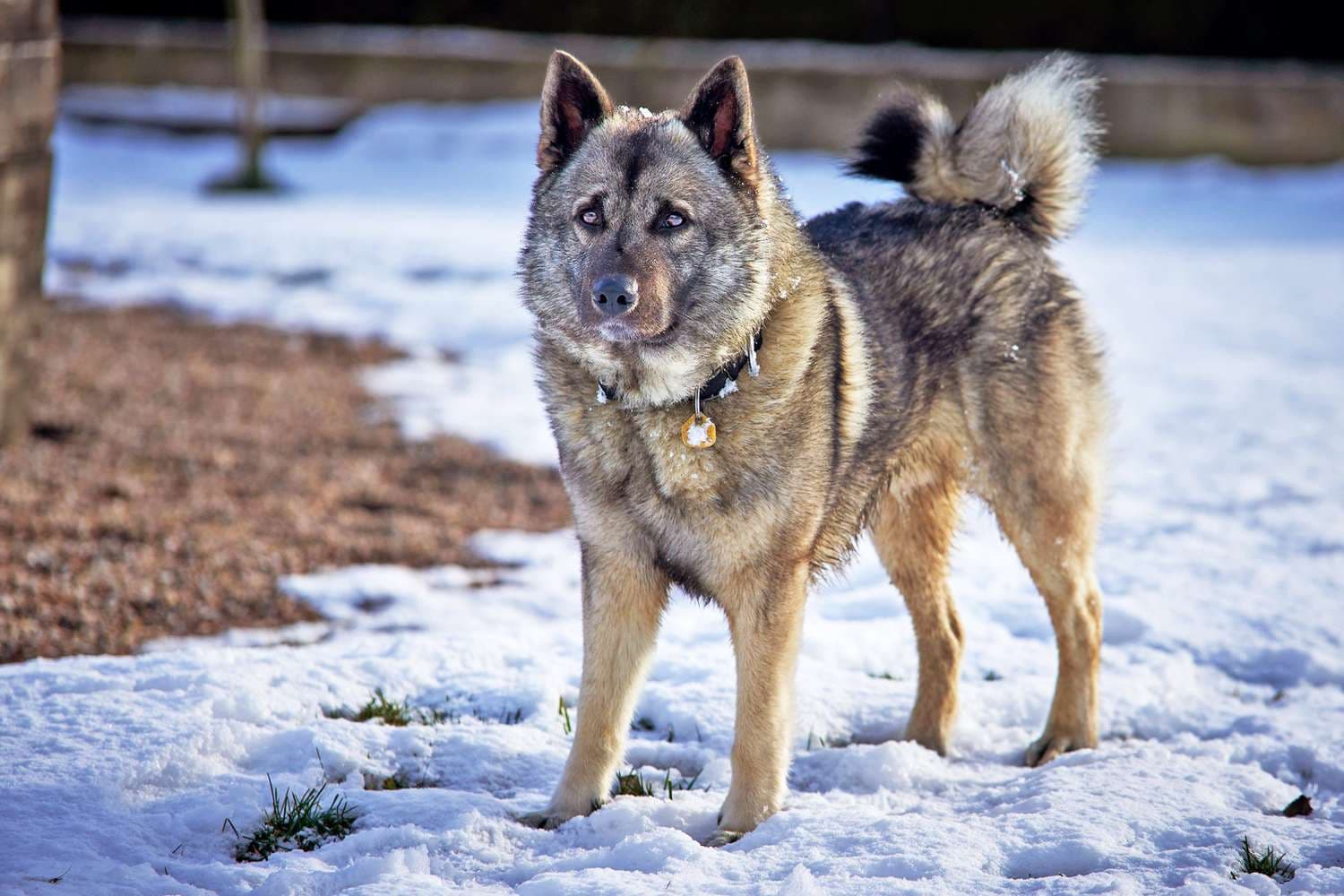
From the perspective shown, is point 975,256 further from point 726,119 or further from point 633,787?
point 633,787

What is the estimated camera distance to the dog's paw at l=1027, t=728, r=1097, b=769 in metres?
3.92

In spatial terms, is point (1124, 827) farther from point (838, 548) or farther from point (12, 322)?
point (12, 322)

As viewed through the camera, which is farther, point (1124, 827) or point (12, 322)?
point (12, 322)

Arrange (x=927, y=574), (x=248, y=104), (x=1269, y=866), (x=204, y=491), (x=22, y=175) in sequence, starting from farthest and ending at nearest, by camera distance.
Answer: (x=248, y=104) → (x=204, y=491) → (x=22, y=175) → (x=927, y=574) → (x=1269, y=866)

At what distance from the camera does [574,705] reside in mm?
4027

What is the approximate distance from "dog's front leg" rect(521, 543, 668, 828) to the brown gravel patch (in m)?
2.03

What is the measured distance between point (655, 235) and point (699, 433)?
0.50 meters

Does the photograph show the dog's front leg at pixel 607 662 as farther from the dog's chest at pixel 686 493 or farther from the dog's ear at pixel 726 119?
the dog's ear at pixel 726 119

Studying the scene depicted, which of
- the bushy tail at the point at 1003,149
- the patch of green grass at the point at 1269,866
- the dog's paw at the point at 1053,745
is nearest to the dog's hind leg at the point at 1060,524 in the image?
the dog's paw at the point at 1053,745

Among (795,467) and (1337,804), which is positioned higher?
(795,467)

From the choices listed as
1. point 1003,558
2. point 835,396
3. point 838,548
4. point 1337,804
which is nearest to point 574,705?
point 838,548

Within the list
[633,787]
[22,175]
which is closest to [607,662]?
[633,787]

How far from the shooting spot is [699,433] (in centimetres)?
322

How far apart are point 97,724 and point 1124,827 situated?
2.62 metres
